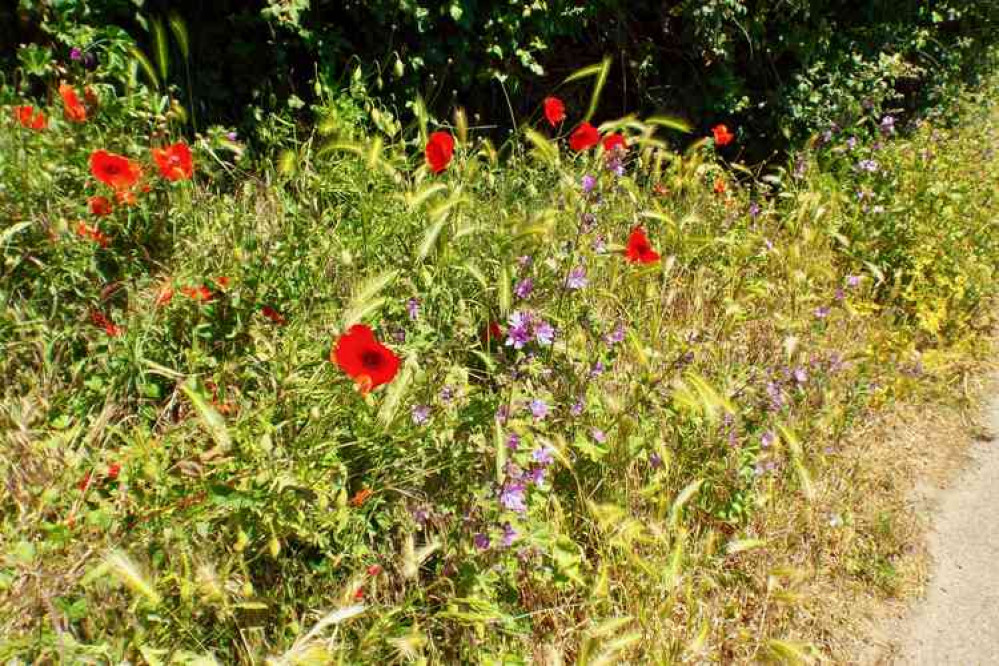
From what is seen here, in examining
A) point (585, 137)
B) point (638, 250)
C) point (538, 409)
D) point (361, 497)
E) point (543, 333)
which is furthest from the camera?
point (585, 137)

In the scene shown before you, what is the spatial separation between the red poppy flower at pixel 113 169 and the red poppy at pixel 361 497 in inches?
41.0

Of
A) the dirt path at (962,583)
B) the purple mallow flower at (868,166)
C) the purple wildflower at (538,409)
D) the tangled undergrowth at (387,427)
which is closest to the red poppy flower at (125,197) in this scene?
the tangled undergrowth at (387,427)

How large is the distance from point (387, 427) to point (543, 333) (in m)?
0.56

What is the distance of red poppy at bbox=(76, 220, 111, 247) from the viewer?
6.95ft

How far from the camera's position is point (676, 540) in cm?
218

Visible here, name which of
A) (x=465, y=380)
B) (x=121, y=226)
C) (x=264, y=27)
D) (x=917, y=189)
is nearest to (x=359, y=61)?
(x=264, y=27)

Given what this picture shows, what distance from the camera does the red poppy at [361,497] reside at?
5.83 ft

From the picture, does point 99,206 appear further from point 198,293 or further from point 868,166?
point 868,166

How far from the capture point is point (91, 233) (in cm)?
211

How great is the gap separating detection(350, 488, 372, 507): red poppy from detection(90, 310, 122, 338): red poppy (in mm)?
801

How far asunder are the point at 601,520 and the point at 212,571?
3.27ft

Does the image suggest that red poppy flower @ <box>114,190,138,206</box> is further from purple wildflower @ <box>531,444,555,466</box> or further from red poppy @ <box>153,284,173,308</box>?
purple wildflower @ <box>531,444,555,466</box>

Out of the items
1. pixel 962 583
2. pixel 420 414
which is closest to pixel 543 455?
pixel 420 414

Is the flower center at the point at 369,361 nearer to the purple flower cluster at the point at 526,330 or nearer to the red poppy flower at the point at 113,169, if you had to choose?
the purple flower cluster at the point at 526,330
